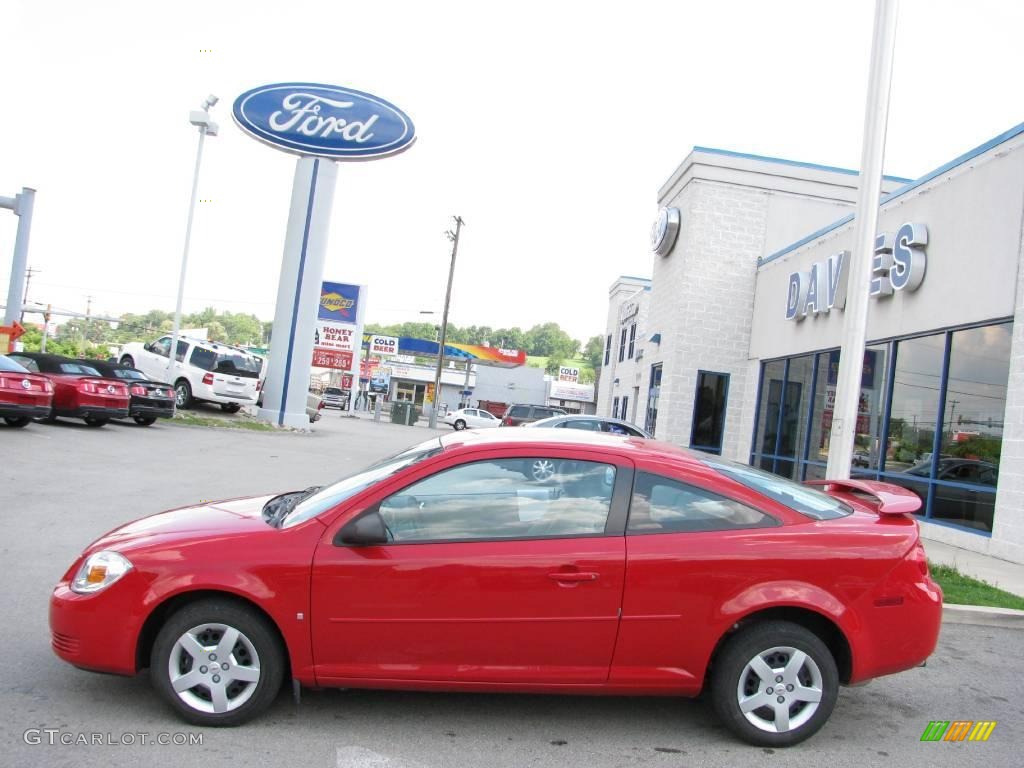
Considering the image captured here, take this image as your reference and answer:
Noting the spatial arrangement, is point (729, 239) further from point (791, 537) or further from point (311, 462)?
point (791, 537)

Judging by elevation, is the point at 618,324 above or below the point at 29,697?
above

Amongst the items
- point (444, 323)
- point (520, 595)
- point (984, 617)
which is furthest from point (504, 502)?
point (444, 323)

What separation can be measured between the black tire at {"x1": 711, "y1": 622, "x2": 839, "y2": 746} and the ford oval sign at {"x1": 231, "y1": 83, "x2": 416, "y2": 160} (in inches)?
844

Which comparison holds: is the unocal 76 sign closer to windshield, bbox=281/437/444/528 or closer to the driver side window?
the driver side window

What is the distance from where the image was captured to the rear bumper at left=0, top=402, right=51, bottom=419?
48.1ft

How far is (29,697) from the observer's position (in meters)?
4.13

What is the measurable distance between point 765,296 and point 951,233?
7882mm

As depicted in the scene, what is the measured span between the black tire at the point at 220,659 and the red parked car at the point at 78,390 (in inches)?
594

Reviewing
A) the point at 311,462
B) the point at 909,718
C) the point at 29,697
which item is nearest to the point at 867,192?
the point at 909,718

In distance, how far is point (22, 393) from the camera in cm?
1479

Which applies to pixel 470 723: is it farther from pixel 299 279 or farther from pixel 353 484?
pixel 299 279

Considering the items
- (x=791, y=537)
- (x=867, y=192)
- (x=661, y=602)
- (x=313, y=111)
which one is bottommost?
(x=661, y=602)

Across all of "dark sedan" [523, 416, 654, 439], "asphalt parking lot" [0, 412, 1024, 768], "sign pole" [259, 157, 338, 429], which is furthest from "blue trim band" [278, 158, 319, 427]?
"asphalt parking lot" [0, 412, 1024, 768]

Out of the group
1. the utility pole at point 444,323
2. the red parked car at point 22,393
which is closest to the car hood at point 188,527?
the red parked car at point 22,393
